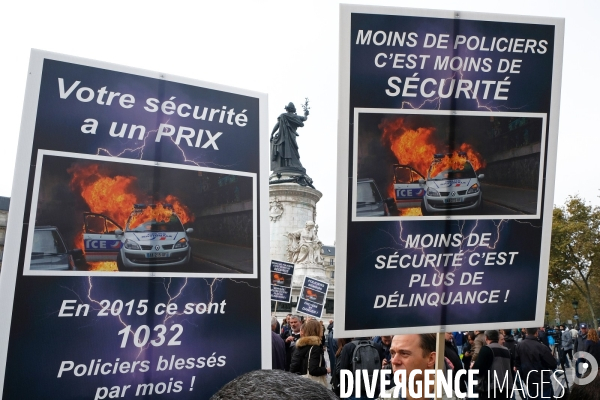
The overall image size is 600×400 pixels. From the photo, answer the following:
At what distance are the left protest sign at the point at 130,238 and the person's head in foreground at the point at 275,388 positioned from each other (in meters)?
2.50

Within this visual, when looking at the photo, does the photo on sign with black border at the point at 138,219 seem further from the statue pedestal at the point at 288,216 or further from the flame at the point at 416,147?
the statue pedestal at the point at 288,216

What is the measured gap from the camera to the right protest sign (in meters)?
3.56

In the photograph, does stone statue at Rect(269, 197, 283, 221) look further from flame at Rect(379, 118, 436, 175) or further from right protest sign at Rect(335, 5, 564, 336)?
flame at Rect(379, 118, 436, 175)

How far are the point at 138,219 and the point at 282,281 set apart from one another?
34.1ft

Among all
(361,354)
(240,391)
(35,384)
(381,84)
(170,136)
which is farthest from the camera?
(361,354)

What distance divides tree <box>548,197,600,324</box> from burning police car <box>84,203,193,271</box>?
40157mm

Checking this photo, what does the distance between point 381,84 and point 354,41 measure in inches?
11.7

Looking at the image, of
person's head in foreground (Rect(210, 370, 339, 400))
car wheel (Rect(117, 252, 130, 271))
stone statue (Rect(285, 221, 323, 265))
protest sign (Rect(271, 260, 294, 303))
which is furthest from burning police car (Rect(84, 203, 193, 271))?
stone statue (Rect(285, 221, 323, 265))

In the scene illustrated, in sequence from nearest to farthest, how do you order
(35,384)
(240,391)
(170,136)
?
(240,391) < (35,384) < (170,136)

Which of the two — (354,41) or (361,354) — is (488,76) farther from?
(361,354)

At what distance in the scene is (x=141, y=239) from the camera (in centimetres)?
381

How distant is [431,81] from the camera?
12.2 feet

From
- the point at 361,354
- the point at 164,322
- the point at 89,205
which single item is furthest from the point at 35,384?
the point at 361,354

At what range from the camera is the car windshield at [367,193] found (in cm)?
356
